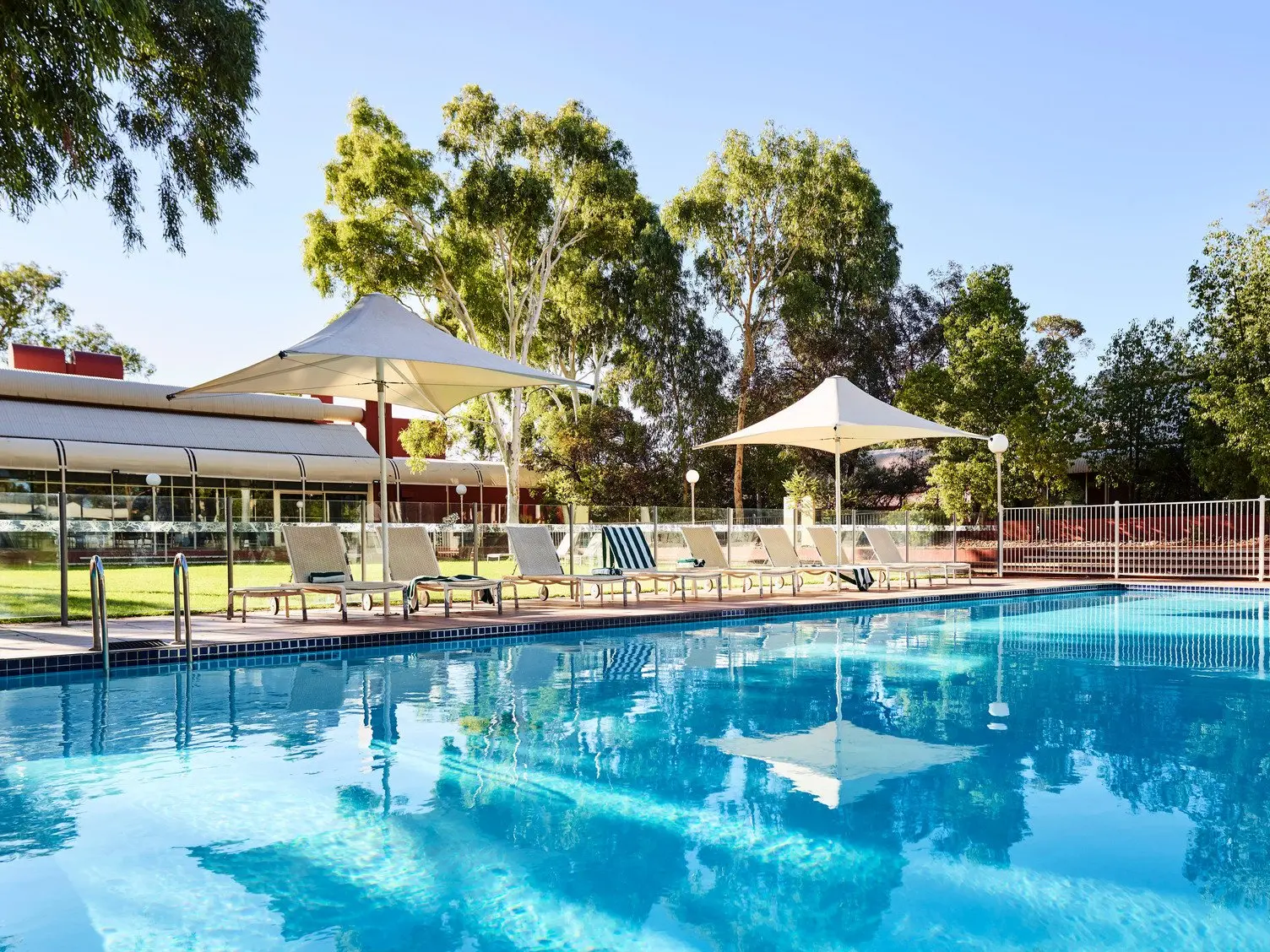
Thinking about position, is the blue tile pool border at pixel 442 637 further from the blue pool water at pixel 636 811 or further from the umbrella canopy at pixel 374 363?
the umbrella canopy at pixel 374 363

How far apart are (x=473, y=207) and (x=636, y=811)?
2071 cm

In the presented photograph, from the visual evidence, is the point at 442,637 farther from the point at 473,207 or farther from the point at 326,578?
the point at 473,207

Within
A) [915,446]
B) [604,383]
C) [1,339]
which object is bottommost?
[915,446]

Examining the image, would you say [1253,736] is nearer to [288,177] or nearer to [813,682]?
[813,682]

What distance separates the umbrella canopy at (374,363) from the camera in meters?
9.27

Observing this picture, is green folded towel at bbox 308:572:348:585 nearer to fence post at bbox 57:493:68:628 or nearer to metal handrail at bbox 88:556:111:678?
metal handrail at bbox 88:556:111:678

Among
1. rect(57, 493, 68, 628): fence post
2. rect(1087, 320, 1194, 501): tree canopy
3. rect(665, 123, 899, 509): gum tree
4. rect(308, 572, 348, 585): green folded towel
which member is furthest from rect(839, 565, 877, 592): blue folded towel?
rect(1087, 320, 1194, 501): tree canopy

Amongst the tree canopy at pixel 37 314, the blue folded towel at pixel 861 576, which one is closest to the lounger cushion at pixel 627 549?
the blue folded towel at pixel 861 576

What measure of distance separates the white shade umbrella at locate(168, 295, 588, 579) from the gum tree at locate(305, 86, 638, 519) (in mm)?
11661

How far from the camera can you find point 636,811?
4.14 m

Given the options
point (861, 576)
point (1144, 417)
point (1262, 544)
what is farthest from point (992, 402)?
point (861, 576)

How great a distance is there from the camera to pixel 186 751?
5266mm

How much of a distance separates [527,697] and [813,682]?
7.44 feet

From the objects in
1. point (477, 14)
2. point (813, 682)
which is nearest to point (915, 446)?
point (477, 14)
